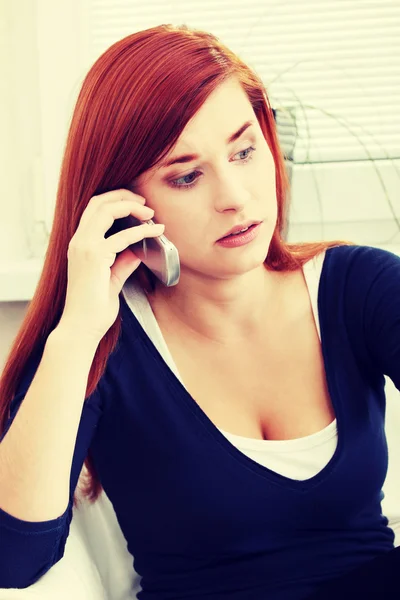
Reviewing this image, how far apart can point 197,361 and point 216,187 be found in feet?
0.95

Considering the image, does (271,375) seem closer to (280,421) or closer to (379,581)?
(280,421)

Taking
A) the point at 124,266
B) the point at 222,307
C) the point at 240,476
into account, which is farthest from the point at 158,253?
the point at 240,476

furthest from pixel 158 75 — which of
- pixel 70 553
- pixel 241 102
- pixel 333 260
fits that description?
pixel 70 553

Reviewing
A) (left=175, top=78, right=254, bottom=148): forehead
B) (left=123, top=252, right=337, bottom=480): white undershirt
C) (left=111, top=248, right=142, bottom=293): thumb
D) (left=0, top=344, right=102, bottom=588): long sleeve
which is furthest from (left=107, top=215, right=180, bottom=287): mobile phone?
(left=0, top=344, right=102, bottom=588): long sleeve

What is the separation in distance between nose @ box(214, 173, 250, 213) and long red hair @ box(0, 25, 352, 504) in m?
0.08

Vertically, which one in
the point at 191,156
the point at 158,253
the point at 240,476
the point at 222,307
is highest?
the point at 191,156

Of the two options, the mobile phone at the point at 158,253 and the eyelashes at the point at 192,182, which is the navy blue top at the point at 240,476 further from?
the eyelashes at the point at 192,182

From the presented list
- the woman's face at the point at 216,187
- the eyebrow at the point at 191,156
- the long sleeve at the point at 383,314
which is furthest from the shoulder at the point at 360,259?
the eyebrow at the point at 191,156

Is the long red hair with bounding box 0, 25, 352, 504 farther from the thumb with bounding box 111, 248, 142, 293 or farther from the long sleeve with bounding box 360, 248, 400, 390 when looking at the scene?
the long sleeve with bounding box 360, 248, 400, 390

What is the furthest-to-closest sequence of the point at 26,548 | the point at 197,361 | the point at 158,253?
1. the point at 197,361
2. the point at 158,253
3. the point at 26,548

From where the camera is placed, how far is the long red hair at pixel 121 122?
35.3 inches

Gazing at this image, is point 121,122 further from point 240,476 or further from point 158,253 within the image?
point 240,476

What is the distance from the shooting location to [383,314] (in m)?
1.00

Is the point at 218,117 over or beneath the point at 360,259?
over
